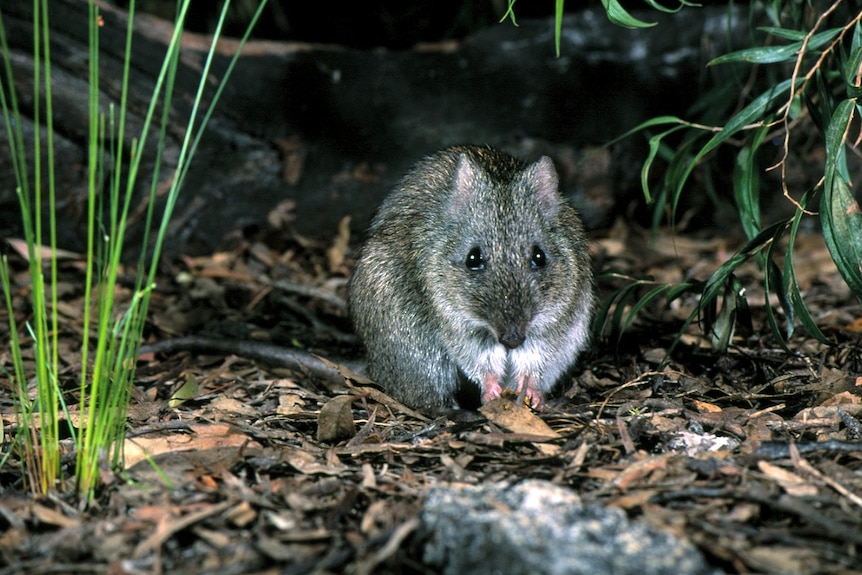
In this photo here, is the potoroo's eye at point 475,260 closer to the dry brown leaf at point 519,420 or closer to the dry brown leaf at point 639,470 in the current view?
the dry brown leaf at point 519,420

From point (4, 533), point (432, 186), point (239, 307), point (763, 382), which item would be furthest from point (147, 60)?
point (763, 382)

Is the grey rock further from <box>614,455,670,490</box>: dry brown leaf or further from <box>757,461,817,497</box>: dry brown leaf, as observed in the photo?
<box>757,461,817,497</box>: dry brown leaf

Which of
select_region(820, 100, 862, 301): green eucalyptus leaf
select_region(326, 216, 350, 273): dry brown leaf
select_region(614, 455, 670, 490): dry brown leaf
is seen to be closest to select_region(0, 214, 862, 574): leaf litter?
select_region(614, 455, 670, 490): dry brown leaf

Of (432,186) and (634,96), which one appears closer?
(432,186)

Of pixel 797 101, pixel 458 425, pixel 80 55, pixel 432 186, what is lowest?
pixel 458 425

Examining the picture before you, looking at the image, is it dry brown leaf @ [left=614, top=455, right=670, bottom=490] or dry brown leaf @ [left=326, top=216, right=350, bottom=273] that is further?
dry brown leaf @ [left=326, top=216, right=350, bottom=273]

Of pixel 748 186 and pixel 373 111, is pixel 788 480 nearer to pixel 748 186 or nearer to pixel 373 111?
pixel 748 186

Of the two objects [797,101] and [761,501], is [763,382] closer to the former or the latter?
[797,101]
